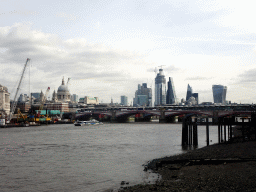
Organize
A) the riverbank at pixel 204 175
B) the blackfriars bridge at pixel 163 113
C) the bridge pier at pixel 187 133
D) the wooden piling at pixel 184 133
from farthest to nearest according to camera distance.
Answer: the blackfriars bridge at pixel 163 113 < the wooden piling at pixel 184 133 < the bridge pier at pixel 187 133 < the riverbank at pixel 204 175

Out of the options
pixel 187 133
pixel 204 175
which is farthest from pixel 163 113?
pixel 204 175

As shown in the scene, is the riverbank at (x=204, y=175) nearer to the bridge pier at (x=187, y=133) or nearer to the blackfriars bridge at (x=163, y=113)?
the bridge pier at (x=187, y=133)

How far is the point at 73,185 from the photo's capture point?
19.6 meters

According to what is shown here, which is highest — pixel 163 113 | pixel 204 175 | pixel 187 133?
pixel 163 113

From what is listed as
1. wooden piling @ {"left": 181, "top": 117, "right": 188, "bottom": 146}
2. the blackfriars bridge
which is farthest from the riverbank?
the blackfriars bridge

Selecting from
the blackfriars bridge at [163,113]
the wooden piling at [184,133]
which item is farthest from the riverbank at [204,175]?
the blackfriars bridge at [163,113]

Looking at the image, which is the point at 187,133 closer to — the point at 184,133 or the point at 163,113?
the point at 184,133

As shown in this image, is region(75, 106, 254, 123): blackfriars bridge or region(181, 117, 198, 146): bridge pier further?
region(75, 106, 254, 123): blackfriars bridge

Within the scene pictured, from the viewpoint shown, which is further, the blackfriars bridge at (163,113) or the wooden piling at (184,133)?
the blackfriars bridge at (163,113)

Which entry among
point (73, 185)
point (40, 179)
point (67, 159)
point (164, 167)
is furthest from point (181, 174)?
point (67, 159)

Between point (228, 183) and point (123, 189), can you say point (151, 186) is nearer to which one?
point (123, 189)

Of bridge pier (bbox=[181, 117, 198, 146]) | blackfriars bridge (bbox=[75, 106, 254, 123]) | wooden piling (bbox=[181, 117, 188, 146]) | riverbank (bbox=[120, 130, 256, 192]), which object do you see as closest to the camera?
riverbank (bbox=[120, 130, 256, 192])

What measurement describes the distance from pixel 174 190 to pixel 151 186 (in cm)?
181

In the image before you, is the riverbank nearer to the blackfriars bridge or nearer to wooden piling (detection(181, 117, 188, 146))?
wooden piling (detection(181, 117, 188, 146))
